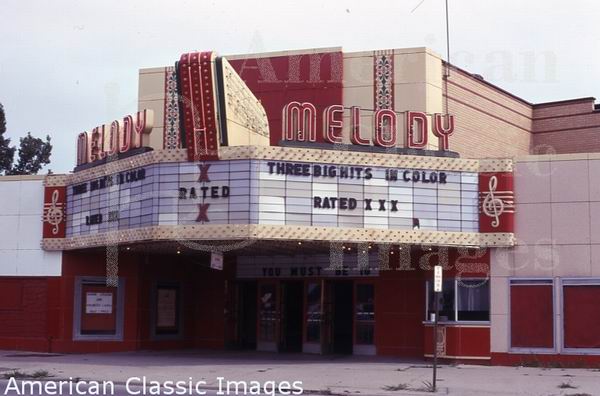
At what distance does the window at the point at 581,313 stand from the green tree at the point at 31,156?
42.4 m

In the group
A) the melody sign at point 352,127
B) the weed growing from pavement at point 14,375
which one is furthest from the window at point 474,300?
the weed growing from pavement at point 14,375

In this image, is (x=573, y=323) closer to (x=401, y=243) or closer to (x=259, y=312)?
(x=401, y=243)

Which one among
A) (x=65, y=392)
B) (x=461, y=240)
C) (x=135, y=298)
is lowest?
(x=65, y=392)

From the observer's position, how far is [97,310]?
96.5ft

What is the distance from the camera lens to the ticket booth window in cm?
2908

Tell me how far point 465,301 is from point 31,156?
4108 cm

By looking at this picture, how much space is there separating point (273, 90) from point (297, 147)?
788 centimetres

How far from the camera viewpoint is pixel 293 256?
3058 centimetres

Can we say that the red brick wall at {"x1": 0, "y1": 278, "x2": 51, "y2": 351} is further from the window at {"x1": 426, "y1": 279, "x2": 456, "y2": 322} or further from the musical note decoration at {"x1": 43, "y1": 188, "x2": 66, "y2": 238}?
the window at {"x1": 426, "y1": 279, "x2": 456, "y2": 322}

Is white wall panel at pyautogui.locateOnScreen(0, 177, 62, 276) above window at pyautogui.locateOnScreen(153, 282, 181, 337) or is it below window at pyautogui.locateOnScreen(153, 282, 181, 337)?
above

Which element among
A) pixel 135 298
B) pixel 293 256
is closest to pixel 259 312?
pixel 293 256

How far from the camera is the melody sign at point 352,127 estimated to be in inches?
987

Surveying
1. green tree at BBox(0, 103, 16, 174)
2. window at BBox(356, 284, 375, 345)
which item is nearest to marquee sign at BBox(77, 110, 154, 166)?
Answer: window at BBox(356, 284, 375, 345)

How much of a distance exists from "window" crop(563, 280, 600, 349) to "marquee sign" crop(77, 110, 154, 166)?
12694mm
